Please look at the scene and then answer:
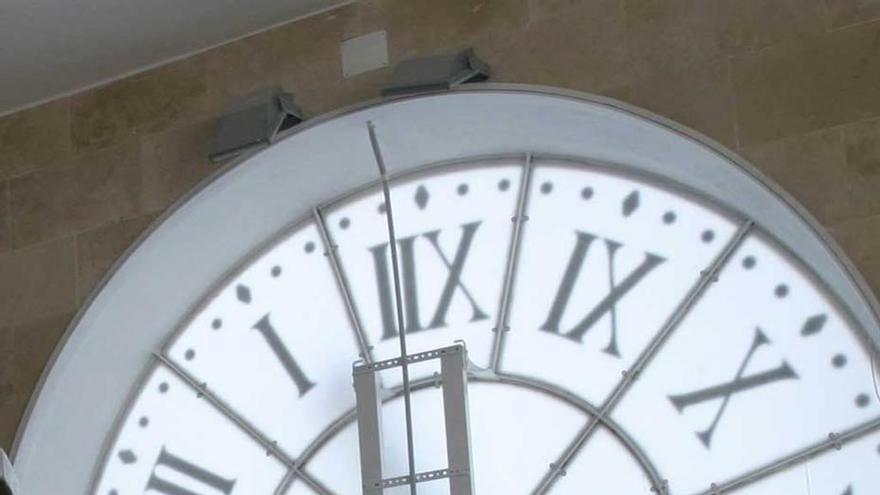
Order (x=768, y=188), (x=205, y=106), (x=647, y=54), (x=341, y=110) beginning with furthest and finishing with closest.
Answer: (x=205, y=106) < (x=341, y=110) < (x=647, y=54) < (x=768, y=188)

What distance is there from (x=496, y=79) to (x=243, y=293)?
1.20m

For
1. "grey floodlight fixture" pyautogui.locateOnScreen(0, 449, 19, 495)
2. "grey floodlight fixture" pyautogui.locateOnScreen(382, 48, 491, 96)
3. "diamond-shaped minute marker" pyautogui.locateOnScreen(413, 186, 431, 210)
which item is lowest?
"grey floodlight fixture" pyautogui.locateOnScreen(0, 449, 19, 495)

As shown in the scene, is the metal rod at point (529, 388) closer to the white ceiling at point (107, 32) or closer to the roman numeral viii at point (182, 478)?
the roman numeral viii at point (182, 478)

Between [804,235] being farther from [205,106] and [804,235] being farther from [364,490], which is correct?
[205,106]

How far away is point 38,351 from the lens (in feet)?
18.4

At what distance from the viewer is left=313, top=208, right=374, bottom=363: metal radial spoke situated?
5.41 m

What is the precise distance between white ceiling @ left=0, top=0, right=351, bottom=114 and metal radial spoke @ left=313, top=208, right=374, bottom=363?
671 millimetres

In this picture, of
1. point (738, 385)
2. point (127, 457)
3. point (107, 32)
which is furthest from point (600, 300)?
point (107, 32)

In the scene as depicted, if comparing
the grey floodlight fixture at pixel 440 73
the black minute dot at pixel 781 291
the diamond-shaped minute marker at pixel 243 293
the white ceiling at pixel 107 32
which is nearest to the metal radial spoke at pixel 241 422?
the diamond-shaped minute marker at pixel 243 293

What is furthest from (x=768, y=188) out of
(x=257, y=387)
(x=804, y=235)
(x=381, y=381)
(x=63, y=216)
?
(x=63, y=216)

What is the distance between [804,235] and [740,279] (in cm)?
34

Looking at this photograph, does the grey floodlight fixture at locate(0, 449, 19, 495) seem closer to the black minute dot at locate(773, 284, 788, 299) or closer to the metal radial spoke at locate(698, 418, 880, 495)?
the metal radial spoke at locate(698, 418, 880, 495)

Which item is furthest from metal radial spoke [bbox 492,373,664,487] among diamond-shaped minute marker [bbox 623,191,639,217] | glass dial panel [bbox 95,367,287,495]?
glass dial panel [bbox 95,367,287,495]

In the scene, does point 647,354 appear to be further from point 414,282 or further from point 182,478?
point 182,478
